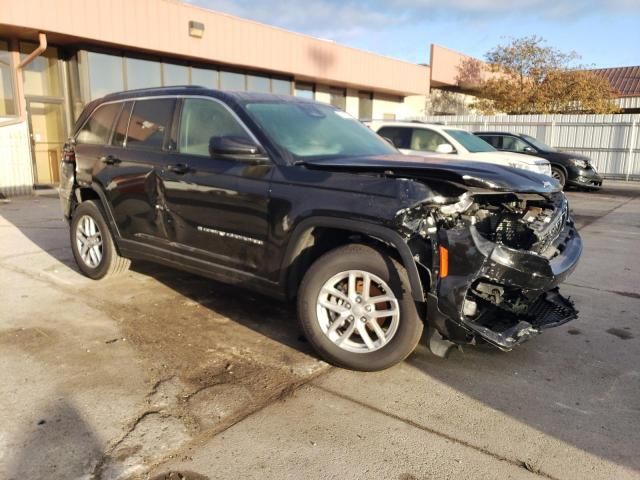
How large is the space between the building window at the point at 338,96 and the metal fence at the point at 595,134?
17.8ft

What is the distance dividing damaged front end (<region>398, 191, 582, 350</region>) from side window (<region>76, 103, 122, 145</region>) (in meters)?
3.46

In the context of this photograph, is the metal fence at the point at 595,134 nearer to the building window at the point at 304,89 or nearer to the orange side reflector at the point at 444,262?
the building window at the point at 304,89

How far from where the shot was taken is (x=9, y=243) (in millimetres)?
7445

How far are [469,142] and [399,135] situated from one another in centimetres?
142

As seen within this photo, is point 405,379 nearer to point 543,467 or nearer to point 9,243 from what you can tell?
point 543,467

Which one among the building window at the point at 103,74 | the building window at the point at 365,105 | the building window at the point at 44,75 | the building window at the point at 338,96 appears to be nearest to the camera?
the building window at the point at 44,75

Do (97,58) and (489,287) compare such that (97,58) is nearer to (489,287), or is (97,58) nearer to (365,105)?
(365,105)

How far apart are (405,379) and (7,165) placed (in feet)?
40.7

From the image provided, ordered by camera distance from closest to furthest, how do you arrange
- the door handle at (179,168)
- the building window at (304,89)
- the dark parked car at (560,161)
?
the door handle at (179,168), the dark parked car at (560,161), the building window at (304,89)

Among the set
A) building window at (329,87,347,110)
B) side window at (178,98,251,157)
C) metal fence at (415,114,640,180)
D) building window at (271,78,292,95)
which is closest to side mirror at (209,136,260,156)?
side window at (178,98,251,157)

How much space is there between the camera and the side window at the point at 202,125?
4266 millimetres

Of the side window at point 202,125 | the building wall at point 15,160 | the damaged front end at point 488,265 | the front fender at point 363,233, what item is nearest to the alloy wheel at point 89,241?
the side window at point 202,125

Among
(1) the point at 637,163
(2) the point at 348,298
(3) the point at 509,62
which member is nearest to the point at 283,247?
(2) the point at 348,298

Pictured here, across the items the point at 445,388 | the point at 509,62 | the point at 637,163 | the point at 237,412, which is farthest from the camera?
the point at 509,62
